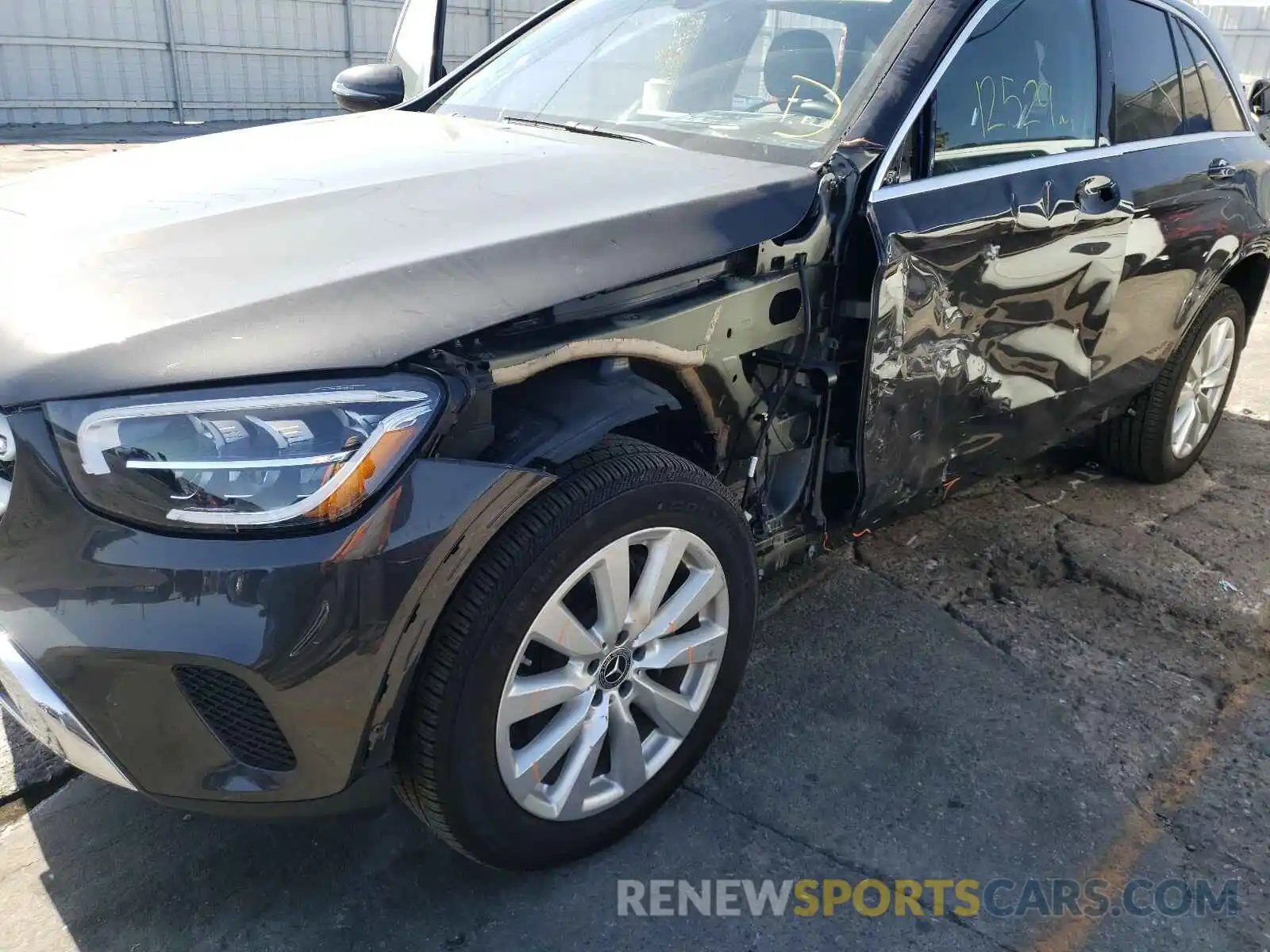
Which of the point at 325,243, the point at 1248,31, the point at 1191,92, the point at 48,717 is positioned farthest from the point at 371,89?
the point at 1248,31

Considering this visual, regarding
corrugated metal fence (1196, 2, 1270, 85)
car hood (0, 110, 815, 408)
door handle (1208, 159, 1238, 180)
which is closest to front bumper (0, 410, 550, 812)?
car hood (0, 110, 815, 408)

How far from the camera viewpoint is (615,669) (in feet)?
6.56

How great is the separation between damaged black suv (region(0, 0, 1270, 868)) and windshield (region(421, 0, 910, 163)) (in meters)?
0.01

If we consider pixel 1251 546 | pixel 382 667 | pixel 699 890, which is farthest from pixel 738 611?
pixel 1251 546

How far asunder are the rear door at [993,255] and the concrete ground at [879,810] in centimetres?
52

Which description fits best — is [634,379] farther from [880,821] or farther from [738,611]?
[880,821]

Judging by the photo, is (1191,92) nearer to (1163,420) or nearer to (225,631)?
(1163,420)

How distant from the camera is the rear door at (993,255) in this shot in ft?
7.82

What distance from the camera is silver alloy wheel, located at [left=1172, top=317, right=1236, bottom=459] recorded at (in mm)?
4020

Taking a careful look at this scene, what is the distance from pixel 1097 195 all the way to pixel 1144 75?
2.41ft

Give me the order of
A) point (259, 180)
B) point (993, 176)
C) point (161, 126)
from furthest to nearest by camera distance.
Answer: point (161, 126) < point (993, 176) < point (259, 180)

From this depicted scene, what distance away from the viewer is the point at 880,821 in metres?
2.27

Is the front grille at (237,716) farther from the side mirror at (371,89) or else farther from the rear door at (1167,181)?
the rear door at (1167,181)

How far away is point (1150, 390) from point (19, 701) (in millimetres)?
3764
